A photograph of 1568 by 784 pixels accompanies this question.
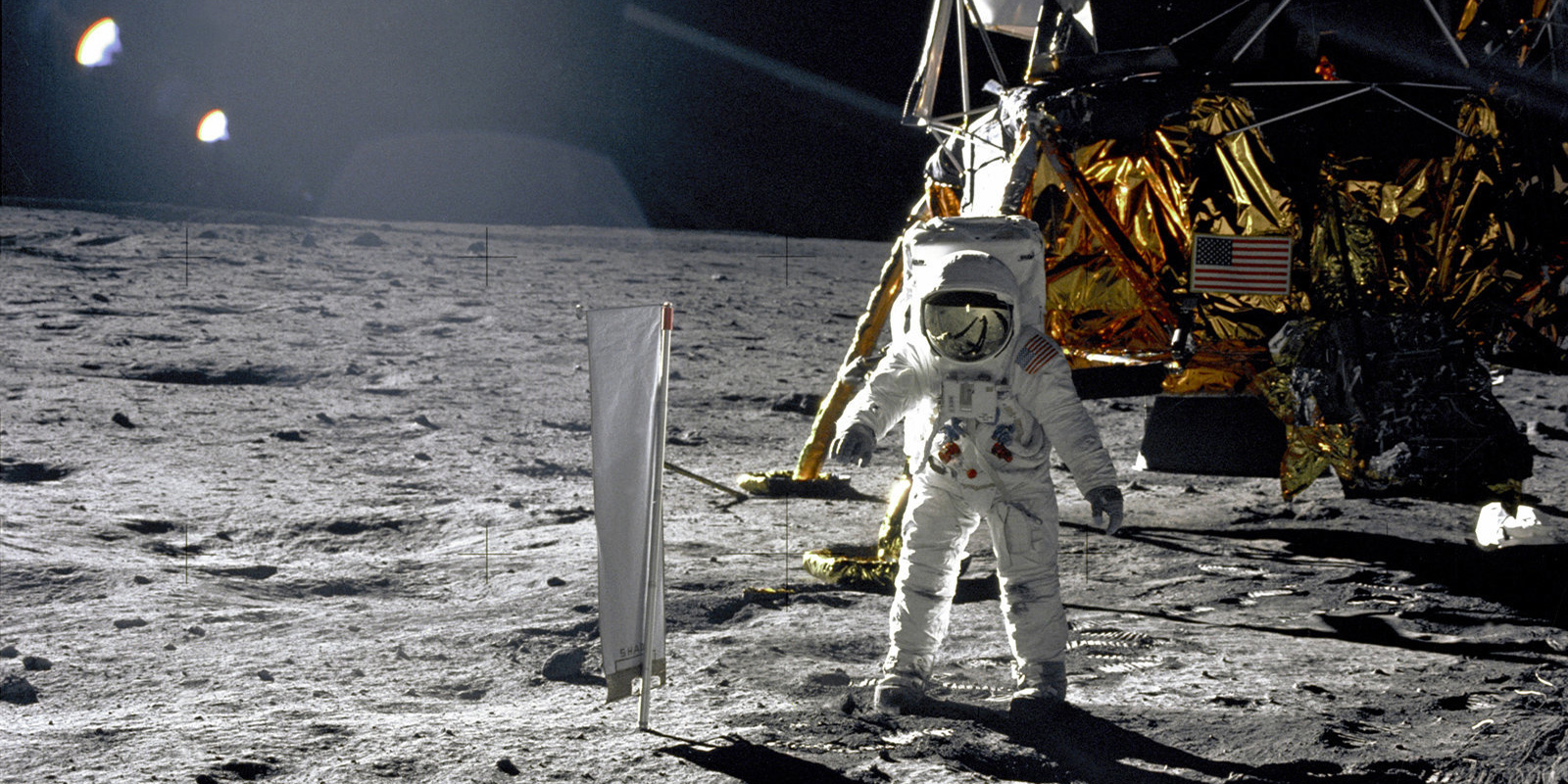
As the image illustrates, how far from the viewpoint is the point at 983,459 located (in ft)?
8.61

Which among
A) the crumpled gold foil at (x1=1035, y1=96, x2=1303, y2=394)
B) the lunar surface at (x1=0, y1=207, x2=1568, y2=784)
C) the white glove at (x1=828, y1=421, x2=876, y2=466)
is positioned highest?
the crumpled gold foil at (x1=1035, y1=96, x2=1303, y2=394)

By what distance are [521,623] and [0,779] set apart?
1319 mm

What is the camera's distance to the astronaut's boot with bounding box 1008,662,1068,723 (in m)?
2.52

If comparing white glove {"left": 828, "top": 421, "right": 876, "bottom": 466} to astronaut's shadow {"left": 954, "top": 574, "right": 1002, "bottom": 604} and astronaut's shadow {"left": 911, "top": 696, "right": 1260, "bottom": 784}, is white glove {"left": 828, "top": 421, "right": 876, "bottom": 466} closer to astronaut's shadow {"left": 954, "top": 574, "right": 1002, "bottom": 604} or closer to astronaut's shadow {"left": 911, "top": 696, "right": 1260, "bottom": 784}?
astronaut's shadow {"left": 911, "top": 696, "right": 1260, "bottom": 784}

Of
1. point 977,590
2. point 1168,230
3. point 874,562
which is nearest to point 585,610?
point 874,562

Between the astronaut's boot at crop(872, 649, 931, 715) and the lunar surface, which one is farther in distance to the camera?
the astronaut's boot at crop(872, 649, 931, 715)

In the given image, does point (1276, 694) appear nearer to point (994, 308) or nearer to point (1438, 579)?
point (994, 308)

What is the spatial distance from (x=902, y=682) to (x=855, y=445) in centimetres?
52

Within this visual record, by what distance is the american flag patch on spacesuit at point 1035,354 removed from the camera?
8.44 feet

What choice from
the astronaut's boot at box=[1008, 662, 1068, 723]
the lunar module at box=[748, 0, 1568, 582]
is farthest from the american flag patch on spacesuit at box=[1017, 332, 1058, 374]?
the lunar module at box=[748, 0, 1568, 582]

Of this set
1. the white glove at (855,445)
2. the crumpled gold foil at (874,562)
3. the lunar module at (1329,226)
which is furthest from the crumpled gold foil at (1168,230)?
the white glove at (855,445)

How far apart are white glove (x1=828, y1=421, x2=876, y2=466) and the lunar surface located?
54 cm

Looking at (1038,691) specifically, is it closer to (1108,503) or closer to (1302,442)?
(1108,503)

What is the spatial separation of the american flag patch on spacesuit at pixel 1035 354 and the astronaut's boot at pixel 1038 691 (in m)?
0.64
